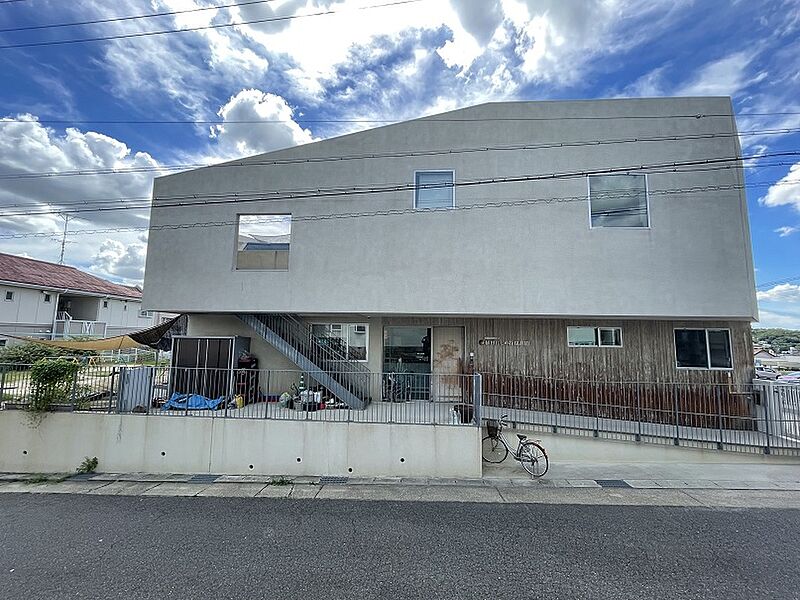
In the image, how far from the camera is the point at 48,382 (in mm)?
6969

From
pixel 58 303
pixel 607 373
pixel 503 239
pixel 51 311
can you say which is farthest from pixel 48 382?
pixel 58 303

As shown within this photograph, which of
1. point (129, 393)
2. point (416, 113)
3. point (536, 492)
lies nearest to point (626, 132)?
point (416, 113)

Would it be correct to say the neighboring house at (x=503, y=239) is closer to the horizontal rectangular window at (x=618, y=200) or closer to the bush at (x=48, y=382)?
the horizontal rectangular window at (x=618, y=200)

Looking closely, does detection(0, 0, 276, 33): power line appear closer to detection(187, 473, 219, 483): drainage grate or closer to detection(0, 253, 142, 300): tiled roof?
detection(187, 473, 219, 483): drainage grate

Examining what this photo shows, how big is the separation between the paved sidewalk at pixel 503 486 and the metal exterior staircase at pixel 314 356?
2245mm

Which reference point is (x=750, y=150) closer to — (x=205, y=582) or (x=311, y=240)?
(x=311, y=240)

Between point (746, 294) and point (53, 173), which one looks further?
point (53, 173)

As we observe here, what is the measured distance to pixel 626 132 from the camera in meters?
9.02

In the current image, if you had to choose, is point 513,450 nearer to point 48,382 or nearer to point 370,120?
point 370,120

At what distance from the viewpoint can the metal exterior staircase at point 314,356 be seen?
8547 mm

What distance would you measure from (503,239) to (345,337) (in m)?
4.62

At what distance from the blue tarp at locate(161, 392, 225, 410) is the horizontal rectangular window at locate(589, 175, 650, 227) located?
Answer: 8.84 m

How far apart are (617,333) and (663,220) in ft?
9.19

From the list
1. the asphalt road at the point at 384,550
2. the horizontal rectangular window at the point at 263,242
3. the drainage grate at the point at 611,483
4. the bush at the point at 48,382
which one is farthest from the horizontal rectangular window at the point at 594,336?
the bush at the point at 48,382
